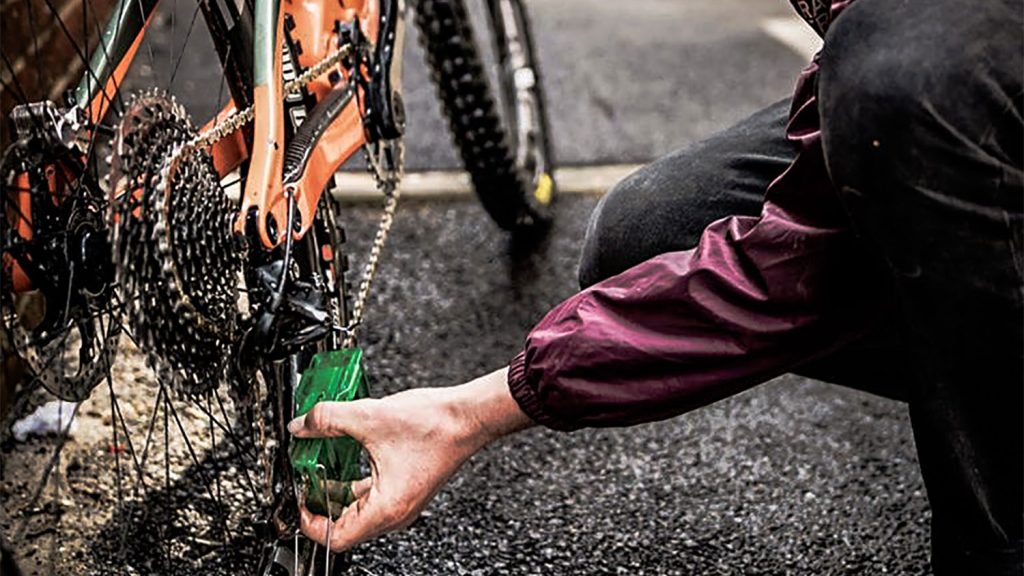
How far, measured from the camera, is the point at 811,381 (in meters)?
Answer: 2.56

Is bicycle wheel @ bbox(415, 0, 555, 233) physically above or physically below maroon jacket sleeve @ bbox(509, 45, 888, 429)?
below

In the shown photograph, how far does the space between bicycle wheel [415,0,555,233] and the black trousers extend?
115 cm

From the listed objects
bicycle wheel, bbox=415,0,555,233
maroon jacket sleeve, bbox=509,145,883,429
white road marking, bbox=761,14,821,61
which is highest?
maroon jacket sleeve, bbox=509,145,883,429

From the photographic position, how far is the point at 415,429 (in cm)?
162

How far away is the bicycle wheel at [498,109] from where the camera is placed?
258cm

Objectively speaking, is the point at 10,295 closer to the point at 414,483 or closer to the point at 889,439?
the point at 414,483

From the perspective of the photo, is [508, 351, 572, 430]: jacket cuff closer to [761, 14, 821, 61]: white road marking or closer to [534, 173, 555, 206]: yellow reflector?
[534, 173, 555, 206]: yellow reflector

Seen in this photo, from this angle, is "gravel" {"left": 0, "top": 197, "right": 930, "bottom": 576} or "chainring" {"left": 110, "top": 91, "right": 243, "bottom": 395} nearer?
"chainring" {"left": 110, "top": 91, "right": 243, "bottom": 395}

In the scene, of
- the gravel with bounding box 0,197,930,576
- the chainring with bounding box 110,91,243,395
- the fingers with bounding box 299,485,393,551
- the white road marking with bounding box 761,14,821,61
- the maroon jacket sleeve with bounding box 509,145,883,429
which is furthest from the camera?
the white road marking with bounding box 761,14,821,61

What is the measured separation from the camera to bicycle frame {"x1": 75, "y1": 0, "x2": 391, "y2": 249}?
162cm

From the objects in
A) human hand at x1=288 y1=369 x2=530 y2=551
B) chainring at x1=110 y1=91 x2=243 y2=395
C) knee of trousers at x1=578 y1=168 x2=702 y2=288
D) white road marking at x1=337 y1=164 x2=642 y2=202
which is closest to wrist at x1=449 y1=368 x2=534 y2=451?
human hand at x1=288 y1=369 x2=530 y2=551

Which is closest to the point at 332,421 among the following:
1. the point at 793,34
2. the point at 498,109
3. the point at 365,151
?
the point at 365,151

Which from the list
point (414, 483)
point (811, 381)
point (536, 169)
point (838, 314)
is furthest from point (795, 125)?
point (536, 169)

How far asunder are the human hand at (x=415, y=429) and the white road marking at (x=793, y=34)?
275 centimetres
